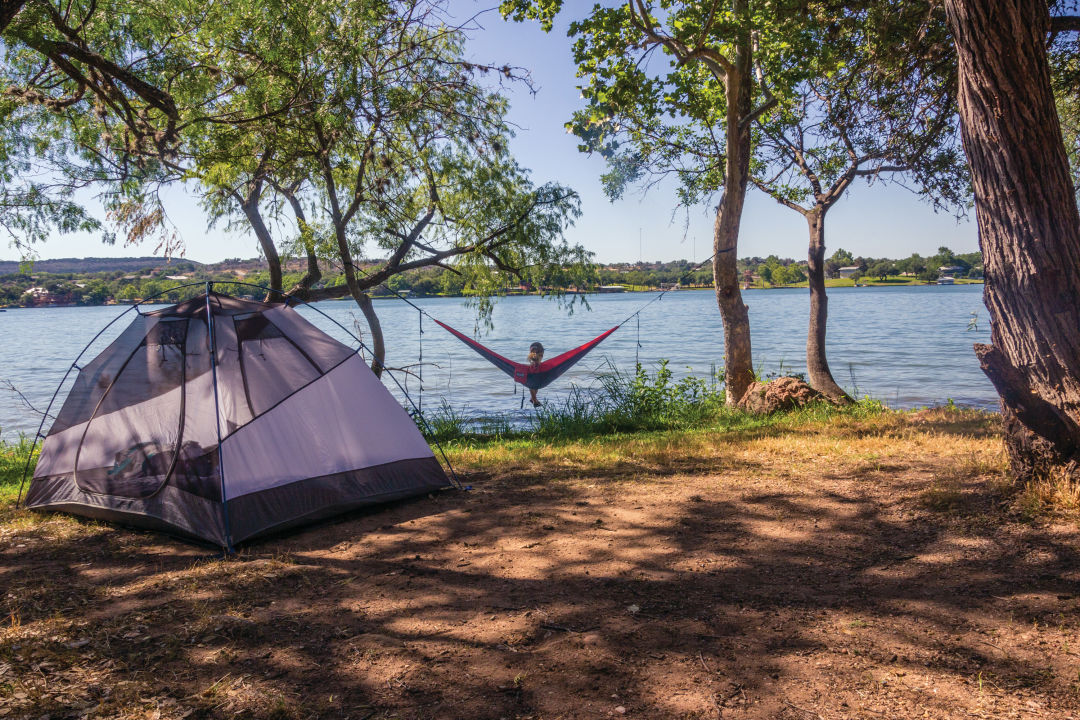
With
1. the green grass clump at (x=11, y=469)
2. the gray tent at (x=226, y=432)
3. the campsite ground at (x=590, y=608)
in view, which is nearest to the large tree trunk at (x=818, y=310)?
the campsite ground at (x=590, y=608)

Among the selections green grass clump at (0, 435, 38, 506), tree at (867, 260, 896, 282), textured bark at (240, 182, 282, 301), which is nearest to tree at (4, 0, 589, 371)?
textured bark at (240, 182, 282, 301)

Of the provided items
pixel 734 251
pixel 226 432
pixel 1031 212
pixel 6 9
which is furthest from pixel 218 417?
pixel 734 251

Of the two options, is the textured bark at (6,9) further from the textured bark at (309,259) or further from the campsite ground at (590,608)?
the textured bark at (309,259)

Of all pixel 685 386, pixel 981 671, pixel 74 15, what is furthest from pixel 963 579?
pixel 74 15

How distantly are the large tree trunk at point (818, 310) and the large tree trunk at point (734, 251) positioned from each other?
41.5 inches

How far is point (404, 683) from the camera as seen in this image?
6.32 feet

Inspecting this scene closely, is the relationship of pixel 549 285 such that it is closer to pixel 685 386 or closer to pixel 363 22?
pixel 685 386

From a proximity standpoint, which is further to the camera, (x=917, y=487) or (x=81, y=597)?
(x=917, y=487)

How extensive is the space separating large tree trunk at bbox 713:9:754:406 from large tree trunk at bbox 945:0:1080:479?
3.58m

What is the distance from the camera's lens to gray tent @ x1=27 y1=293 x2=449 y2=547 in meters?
3.38

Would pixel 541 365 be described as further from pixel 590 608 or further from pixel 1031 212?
pixel 590 608

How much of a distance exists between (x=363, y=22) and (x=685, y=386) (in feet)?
15.1

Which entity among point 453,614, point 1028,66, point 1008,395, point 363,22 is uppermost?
point 363,22

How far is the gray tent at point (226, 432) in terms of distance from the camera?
338cm
